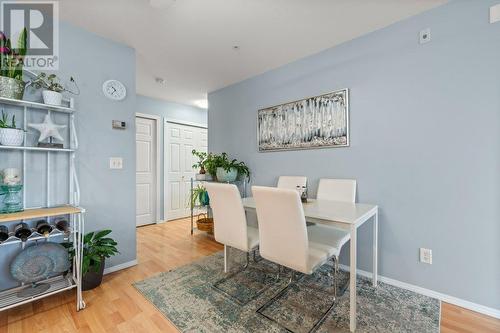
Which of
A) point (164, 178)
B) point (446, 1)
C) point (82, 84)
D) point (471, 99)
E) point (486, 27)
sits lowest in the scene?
point (164, 178)

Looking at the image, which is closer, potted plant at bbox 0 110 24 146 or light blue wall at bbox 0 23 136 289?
potted plant at bbox 0 110 24 146

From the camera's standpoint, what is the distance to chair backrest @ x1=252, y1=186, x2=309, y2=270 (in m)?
1.45

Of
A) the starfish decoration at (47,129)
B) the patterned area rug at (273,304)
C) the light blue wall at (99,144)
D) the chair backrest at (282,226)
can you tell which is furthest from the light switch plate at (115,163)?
the chair backrest at (282,226)

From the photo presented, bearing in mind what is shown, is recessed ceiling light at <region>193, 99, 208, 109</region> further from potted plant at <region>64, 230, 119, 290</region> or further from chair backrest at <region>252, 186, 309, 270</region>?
chair backrest at <region>252, 186, 309, 270</region>

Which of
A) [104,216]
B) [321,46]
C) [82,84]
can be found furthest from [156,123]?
[321,46]

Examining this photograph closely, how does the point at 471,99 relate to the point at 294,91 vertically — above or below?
below

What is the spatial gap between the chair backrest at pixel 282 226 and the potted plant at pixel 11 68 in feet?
6.34

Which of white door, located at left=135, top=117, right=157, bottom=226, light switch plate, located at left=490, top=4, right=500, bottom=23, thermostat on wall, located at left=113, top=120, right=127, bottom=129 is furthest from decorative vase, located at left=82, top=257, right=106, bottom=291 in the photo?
light switch plate, located at left=490, top=4, right=500, bottom=23

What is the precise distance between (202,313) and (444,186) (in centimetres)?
217

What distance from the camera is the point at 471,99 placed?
168 cm

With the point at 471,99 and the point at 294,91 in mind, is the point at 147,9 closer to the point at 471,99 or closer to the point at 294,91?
the point at 294,91

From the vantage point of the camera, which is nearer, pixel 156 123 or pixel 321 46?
pixel 321 46

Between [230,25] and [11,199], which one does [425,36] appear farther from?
[11,199]

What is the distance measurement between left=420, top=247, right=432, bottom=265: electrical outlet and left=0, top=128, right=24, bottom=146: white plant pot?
338cm
